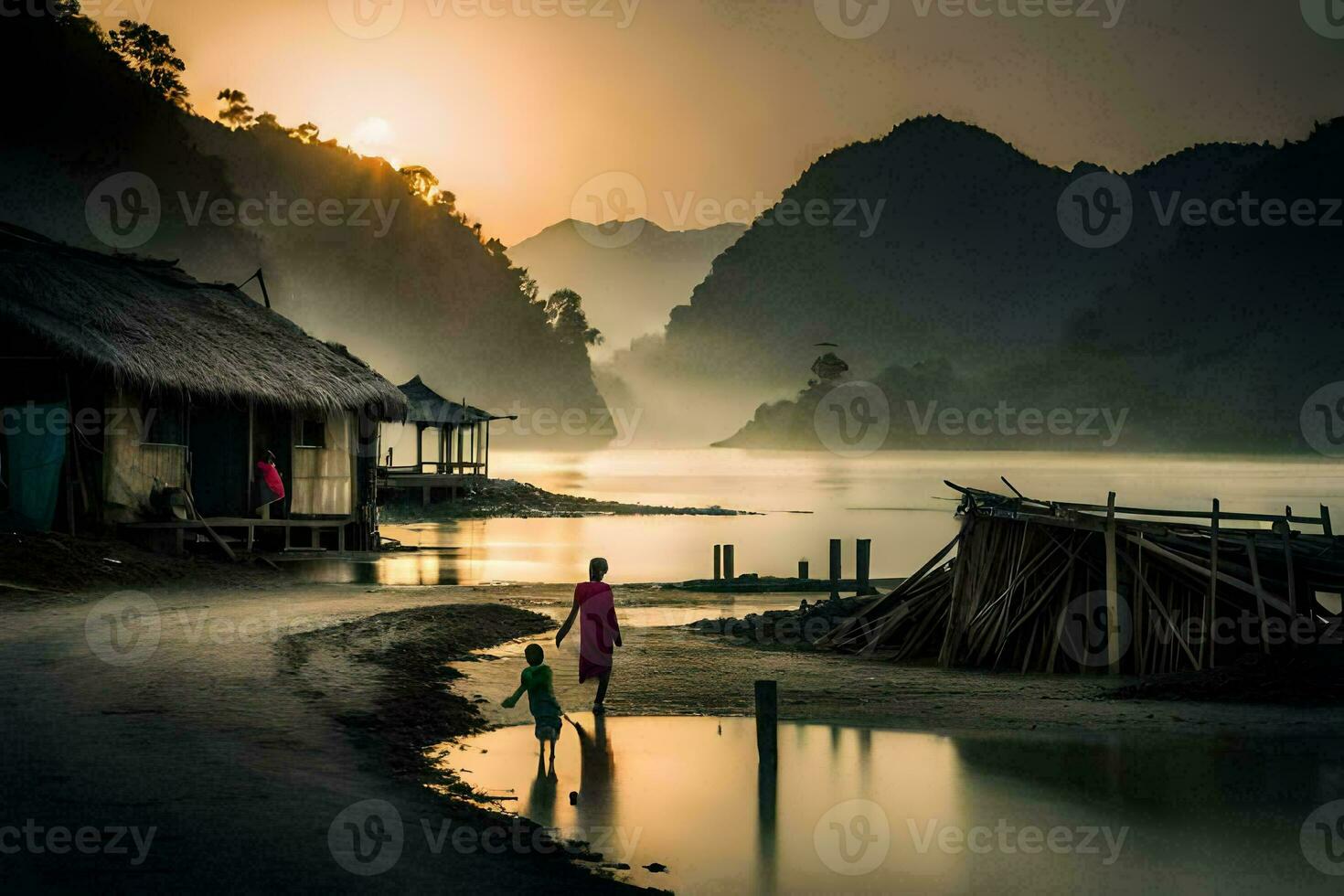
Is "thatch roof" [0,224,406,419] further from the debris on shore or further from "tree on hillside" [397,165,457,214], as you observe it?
"tree on hillside" [397,165,457,214]

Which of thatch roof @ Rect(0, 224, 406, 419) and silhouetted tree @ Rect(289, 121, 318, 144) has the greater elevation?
silhouetted tree @ Rect(289, 121, 318, 144)

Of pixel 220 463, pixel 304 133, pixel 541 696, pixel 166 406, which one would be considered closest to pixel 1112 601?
pixel 541 696

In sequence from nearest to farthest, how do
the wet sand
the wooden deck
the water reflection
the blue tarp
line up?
the wet sand < the water reflection < the blue tarp < the wooden deck

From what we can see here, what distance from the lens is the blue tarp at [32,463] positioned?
20281mm

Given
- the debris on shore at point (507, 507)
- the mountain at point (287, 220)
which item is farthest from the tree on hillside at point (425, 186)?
the debris on shore at point (507, 507)

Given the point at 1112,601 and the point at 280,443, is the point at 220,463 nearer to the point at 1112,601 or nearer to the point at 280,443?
Result: the point at 280,443

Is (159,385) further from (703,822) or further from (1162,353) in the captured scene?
A: (1162,353)

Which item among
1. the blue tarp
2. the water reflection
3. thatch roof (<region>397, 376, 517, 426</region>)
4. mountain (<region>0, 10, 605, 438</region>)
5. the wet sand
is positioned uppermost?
mountain (<region>0, 10, 605, 438</region>)

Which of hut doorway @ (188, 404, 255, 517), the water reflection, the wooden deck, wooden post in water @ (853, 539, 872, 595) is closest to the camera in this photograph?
the water reflection

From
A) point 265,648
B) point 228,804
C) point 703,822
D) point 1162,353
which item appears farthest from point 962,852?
point 1162,353

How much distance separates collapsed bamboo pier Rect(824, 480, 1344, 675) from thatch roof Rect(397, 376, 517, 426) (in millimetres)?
36751

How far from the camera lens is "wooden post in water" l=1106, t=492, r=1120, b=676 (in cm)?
1498

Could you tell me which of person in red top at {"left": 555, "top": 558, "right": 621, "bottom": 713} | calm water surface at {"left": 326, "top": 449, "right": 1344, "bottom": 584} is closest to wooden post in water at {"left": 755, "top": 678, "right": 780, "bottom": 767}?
person in red top at {"left": 555, "top": 558, "right": 621, "bottom": 713}

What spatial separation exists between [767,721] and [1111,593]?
21.9 feet
